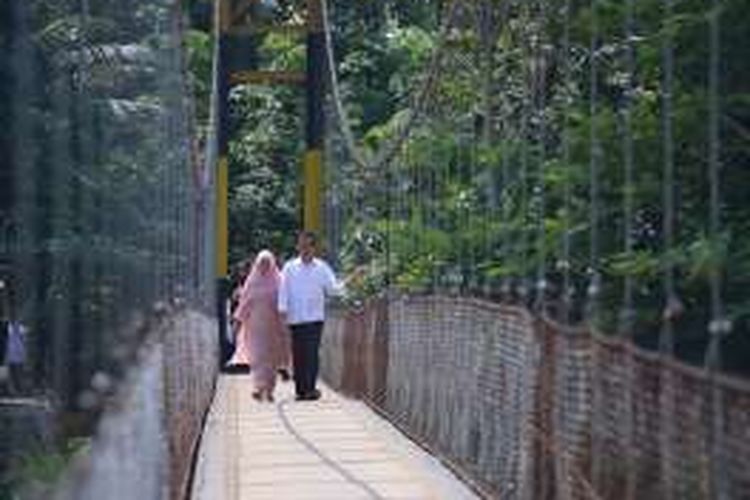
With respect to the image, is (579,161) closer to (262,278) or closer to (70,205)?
(70,205)

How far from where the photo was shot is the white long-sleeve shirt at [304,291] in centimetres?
1318

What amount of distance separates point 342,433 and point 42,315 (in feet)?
25.0

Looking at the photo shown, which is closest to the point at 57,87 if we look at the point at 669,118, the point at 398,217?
the point at 669,118

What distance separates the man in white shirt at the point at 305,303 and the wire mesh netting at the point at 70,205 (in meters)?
7.63

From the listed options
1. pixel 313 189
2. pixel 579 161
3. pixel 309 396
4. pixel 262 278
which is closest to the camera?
pixel 579 161

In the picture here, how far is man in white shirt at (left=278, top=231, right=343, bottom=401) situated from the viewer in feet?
43.3

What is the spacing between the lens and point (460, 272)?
30.6 feet

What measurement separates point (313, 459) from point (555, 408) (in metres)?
3.89

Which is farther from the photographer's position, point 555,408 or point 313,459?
point 313,459

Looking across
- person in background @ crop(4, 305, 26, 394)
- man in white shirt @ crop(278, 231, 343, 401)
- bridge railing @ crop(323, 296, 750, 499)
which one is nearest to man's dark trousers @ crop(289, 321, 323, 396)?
man in white shirt @ crop(278, 231, 343, 401)

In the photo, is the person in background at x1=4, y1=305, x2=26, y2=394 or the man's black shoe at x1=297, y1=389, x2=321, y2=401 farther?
the man's black shoe at x1=297, y1=389, x2=321, y2=401

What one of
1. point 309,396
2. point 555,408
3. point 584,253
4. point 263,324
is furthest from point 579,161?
point 263,324

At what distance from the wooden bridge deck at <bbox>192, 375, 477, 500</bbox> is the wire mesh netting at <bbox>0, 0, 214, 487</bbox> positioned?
2.74 meters

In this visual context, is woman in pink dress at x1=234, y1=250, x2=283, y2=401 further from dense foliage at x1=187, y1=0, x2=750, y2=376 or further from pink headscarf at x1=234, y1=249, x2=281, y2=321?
dense foliage at x1=187, y1=0, x2=750, y2=376
